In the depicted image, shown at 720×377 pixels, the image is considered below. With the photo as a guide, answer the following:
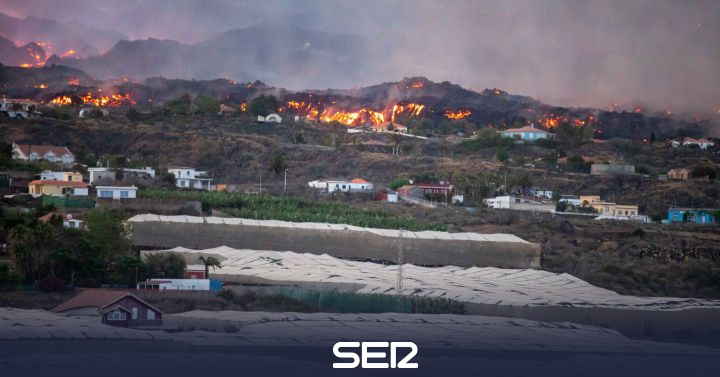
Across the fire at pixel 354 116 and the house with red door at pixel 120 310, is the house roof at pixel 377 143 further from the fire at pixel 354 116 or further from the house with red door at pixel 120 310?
the house with red door at pixel 120 310

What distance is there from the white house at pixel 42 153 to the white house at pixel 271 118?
508 inches

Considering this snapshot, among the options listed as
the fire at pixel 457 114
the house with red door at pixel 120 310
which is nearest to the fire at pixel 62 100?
the fire at pixel 457 114

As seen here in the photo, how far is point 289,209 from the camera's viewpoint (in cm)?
2283

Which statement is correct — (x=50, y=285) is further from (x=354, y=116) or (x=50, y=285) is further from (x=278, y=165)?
(x=354, y=116)

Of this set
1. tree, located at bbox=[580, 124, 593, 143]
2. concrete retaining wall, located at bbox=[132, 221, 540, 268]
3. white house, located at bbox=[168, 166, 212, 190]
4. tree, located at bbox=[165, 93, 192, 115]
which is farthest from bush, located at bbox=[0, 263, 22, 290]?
tree, located at bbox=[580, 124, 593, 143]

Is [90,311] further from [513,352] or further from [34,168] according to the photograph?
[34,168]

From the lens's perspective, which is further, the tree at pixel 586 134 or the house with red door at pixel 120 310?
the tree at pixel 586 134

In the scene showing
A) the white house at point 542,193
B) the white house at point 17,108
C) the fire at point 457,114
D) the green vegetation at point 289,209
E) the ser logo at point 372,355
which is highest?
the fire at point 457,114

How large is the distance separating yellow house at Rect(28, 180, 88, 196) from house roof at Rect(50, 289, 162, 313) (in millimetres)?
9433

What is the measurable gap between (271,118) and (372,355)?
30357 mm

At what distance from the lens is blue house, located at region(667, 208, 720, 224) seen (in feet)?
83.7

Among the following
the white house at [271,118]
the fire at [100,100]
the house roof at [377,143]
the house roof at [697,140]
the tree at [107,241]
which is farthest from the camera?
the fire at [100,100]

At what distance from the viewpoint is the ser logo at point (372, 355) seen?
10.7 m

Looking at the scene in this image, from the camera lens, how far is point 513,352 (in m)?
11.7
